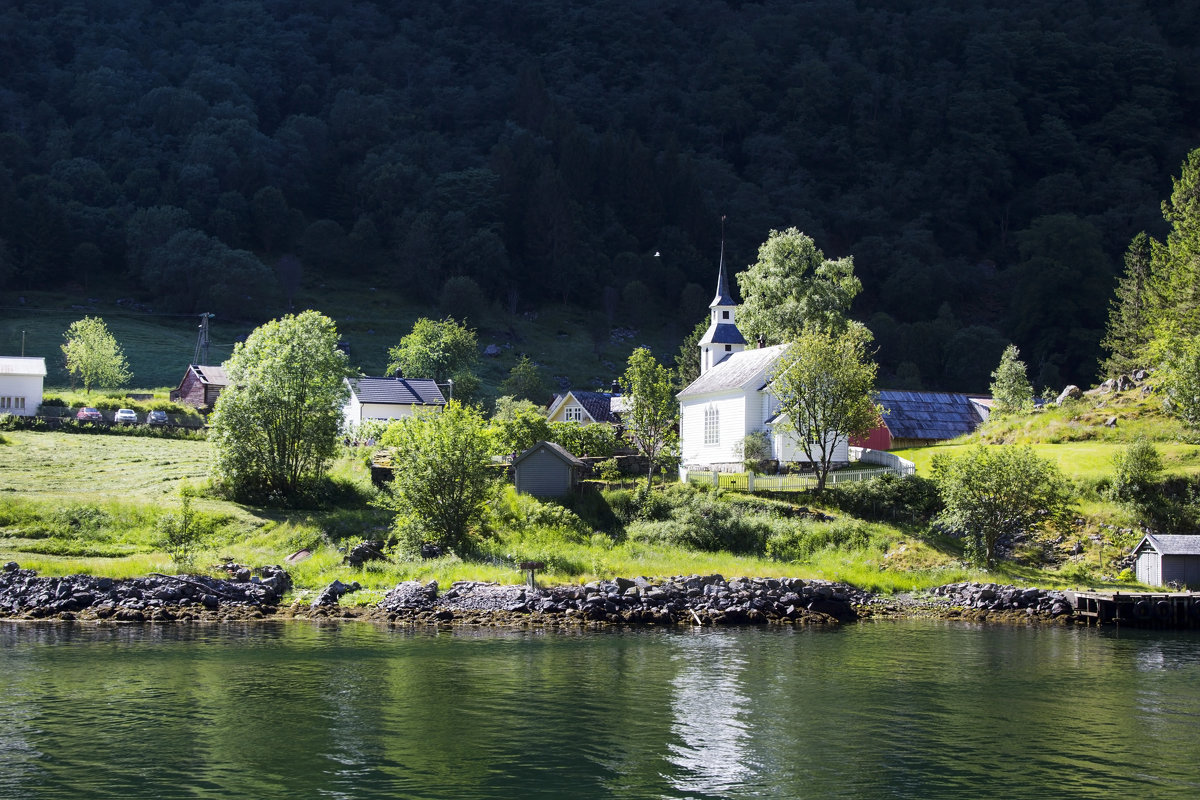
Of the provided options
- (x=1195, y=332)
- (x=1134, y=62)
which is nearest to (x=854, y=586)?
(x=1195, y=332)

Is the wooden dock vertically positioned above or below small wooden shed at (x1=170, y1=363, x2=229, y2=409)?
below

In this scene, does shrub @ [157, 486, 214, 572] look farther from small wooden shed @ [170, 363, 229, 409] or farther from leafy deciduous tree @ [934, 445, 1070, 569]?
small wooden shed @ [170, 363, 229, 409]

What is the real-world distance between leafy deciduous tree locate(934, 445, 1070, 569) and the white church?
942cm

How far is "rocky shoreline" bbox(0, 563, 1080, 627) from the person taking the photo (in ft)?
131

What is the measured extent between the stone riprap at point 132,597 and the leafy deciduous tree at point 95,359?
4980cm

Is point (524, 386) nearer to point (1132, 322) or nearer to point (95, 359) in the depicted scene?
point (95, 359)

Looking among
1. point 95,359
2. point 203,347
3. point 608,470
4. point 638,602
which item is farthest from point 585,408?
point 638,602

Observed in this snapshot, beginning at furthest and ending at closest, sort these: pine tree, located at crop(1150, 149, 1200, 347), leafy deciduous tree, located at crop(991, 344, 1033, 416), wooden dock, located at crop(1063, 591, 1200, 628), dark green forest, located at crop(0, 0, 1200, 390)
Result: dark green forest, located at crop(0, 0, 1200, 390) < leafy deciduous tree, located at crop(991, 344, 1033, 416) < pine tree, located at crop(1150, 149, 1200, 347) < wooden dock, located at crop(1063, 591, 1200, 628)

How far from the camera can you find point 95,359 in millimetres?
89500

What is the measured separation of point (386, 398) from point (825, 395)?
37.6 meters

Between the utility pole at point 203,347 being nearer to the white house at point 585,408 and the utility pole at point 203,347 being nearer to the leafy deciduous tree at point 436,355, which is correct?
the leafy deciduous tree at point 436,355

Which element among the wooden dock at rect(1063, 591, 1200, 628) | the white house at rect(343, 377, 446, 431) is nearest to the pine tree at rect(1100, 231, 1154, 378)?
the wooden dock at rect(1063, 591, 1200, 628)

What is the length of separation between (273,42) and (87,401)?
10828 centimetres

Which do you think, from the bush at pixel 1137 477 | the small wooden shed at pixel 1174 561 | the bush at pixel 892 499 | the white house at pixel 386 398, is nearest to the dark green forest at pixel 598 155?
the white house at pixel 386 398
